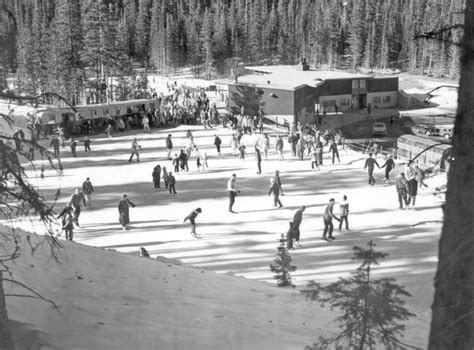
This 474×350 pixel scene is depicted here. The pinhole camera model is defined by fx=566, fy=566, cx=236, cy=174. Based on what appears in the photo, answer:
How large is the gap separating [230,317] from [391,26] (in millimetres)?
80337

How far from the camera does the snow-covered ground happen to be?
8016 millimetres

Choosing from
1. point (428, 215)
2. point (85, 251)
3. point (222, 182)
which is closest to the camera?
point (85, 251)

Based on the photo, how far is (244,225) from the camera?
13.3m

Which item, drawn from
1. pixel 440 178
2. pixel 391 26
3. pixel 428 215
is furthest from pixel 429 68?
pixel 428 215

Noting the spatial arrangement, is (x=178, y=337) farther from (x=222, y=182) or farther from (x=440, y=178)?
(x=440, y=178)

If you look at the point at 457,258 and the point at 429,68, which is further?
the point at 429,68

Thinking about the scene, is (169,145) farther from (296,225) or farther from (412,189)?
(296,225)

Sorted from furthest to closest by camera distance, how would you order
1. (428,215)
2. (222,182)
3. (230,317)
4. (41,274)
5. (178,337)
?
(222,182) < (428,215) < (41,274) < (230,317) < (178,337)

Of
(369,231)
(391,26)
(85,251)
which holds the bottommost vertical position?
(369,231)

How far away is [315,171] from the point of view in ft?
62.6

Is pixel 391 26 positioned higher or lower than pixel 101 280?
higher

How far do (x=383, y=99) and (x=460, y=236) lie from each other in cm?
4913

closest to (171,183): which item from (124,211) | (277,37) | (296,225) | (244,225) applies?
(124,211)

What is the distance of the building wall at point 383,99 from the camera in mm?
49500
